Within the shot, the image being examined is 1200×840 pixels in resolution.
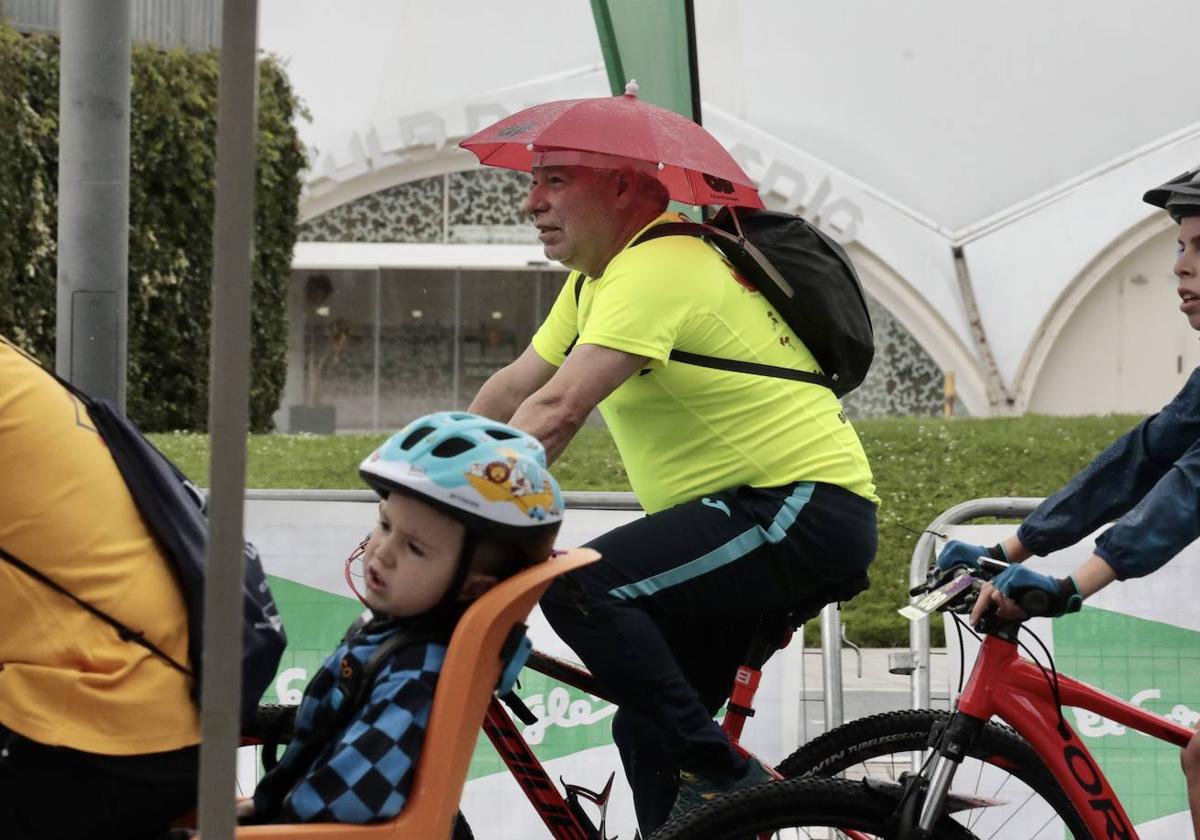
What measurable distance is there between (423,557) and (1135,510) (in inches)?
51.6

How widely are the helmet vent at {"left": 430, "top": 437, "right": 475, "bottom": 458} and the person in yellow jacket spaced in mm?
425

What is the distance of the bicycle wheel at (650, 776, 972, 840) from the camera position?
2881mm

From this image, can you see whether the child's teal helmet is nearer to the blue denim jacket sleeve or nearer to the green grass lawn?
the blue denim jacket sleeve

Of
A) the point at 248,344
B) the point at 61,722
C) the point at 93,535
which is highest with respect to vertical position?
the point at 248,344

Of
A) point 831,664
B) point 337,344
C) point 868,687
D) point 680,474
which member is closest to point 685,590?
point 680,474

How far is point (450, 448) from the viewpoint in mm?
2490

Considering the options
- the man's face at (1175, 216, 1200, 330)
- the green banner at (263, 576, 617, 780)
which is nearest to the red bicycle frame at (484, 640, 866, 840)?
the green banner at (263, 576, 617, 780)

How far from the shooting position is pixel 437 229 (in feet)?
79.7

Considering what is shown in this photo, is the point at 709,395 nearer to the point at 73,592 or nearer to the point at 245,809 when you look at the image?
the point at 245,809

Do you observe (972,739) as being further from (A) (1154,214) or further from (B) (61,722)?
(A) (1154,214)

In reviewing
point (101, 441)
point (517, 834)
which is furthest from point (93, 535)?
point (517, 834)

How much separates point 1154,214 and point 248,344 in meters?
21.2

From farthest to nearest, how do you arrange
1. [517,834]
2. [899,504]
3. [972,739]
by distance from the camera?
1. [899,504]
2. [517,834]
3. [972,739]

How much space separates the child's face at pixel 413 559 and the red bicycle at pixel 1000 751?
0.73 meters
